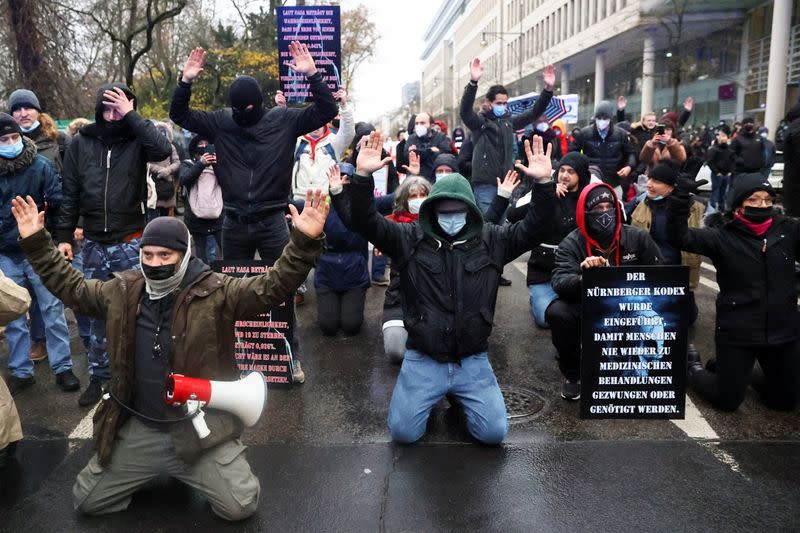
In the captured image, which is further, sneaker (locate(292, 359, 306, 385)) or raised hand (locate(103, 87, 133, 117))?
sneaker (locate(292, 359, 306, 385))

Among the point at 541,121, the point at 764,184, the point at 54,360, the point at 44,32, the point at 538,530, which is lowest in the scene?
the point at 538,530

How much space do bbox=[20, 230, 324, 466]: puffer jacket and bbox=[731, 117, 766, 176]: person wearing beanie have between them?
12.6 metres

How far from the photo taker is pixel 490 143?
8.68 m

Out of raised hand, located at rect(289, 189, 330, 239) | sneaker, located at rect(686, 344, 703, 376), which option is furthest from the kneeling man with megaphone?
sneaker, located at rect(686, 344, 703, 376)

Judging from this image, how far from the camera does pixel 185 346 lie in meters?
3.49

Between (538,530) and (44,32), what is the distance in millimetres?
13602

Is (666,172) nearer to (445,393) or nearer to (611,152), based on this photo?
(445,393)

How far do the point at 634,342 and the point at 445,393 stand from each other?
49.9 inches

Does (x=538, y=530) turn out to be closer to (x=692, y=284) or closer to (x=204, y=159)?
(x=692, y=284)

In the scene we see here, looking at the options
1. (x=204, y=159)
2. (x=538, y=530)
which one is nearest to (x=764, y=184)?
(x=538, y=530)

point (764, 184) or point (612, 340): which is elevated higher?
point (764, 184)

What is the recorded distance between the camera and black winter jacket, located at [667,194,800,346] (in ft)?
15.0

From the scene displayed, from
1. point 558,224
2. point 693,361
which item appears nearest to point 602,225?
point 558,224

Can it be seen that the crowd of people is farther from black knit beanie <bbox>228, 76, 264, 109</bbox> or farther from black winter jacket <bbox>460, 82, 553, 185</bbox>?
black winter jacket <bbox>460, 82, 553, 185</bbox>
